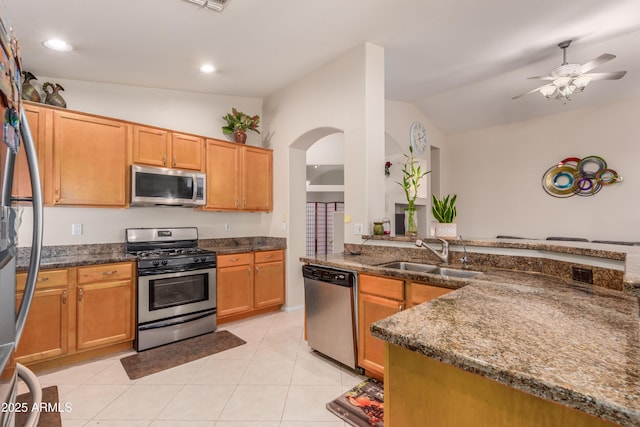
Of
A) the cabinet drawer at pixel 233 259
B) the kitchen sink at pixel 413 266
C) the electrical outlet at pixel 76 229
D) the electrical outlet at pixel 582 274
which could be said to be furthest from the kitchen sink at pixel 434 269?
the electrical outlet at pixel 76 229

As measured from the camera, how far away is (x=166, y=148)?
332 centimetres

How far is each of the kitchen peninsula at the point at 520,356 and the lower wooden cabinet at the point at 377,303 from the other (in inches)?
21.8

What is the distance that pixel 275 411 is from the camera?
76.7 inches


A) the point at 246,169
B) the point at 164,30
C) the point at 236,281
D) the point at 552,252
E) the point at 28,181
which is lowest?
the point at 236,281

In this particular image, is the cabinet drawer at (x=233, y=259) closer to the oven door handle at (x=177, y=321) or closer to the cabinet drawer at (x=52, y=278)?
the oven door handle at (x=177, y=321)

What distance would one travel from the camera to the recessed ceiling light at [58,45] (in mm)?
2578

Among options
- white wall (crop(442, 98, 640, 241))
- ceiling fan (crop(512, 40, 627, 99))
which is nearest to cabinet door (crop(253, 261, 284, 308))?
ceiling fan (crop(512, 40, 627, 99))

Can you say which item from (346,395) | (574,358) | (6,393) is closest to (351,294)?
(346,395)

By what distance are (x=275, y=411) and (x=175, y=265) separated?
1747 millimetres

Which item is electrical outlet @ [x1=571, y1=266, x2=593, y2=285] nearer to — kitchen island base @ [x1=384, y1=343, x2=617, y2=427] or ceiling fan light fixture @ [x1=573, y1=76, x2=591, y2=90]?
kitchen island base @ [x1=384, y1=343, x2=617, y2=427]

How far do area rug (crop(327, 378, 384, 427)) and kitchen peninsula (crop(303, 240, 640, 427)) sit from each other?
925 millimetres

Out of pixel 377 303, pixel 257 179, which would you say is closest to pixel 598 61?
pixel 377 303

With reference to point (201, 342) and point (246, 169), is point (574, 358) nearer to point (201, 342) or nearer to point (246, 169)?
point (201, 342)

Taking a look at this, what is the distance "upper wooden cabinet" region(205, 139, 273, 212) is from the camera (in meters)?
3.65
